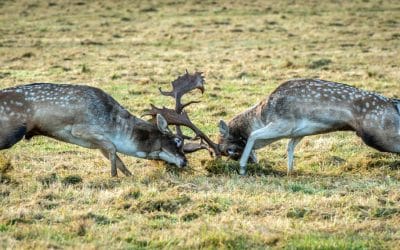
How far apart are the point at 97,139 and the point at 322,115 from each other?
9.81 ft

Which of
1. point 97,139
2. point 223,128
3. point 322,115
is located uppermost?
point 322,115

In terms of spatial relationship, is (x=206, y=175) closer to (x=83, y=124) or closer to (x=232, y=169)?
(x=232, y=169)

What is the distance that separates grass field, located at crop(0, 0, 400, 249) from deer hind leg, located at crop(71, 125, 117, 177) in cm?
27

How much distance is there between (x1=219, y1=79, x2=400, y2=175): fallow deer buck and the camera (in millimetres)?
10414

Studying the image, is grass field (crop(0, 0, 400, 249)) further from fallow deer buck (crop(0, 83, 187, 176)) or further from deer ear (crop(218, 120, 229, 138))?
deer ear (crop(218, 120, 229, 138))

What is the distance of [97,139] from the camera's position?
Result: 1032cm

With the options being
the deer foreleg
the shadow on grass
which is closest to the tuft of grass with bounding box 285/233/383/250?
the shadow on grass

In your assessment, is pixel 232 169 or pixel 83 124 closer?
pixel 83 124

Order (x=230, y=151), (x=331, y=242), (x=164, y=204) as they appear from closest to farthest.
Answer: (x=331, y=242)
(x=164, y=204)
(x=230, y=151)

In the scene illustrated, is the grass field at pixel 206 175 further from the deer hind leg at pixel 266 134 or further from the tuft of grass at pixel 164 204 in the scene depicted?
the deer hind leg at pixel 266 134

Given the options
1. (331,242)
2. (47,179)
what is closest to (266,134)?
(47,179)

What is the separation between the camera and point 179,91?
11.4 metres

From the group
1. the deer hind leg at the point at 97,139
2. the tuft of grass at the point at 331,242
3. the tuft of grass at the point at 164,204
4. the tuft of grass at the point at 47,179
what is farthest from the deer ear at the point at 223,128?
the tuft of grass at the point at 331,242

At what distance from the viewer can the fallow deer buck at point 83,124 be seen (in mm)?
10062
